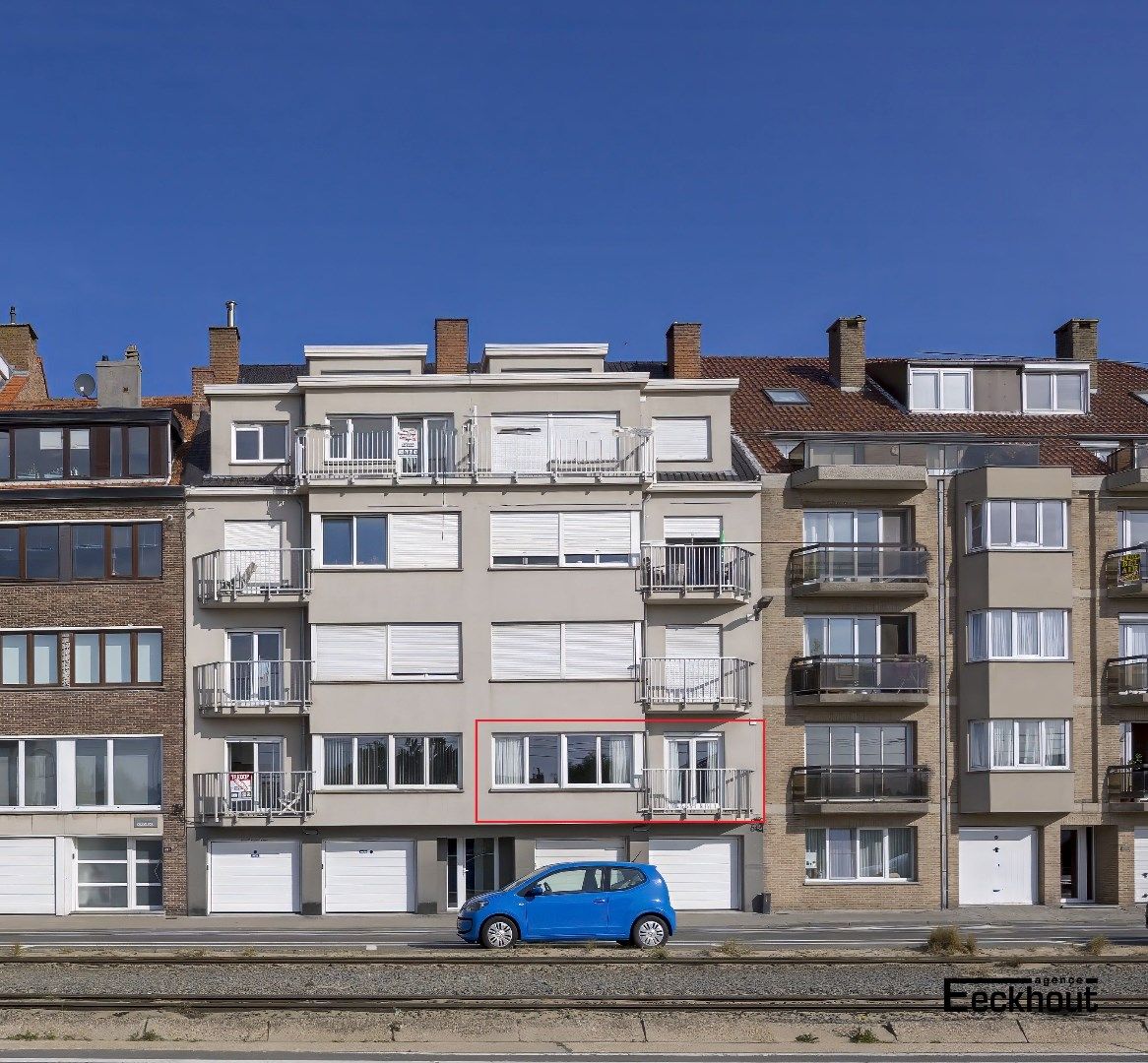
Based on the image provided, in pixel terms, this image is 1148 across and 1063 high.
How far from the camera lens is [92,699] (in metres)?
42.2

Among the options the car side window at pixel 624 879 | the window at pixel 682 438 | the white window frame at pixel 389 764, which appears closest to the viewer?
the car side window at pixel 624 879

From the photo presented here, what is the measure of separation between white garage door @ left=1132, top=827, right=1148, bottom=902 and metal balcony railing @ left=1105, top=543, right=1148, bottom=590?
644cm

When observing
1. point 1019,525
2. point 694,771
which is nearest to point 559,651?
point 694,771

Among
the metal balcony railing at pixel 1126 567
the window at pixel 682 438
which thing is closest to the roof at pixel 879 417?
the window at pixel 682 438

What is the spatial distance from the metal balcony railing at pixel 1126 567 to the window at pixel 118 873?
2538 cm

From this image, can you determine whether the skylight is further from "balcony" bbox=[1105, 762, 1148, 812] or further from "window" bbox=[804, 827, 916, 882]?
"balcony" bbox=[1105, 762, 1148, 812]

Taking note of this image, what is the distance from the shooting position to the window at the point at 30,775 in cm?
4222

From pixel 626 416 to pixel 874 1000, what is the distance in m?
22.1

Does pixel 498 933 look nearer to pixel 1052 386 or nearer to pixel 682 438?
pixel 682 438

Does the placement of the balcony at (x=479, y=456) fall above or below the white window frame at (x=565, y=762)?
above

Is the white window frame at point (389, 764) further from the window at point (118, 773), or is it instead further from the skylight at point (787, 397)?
the skylight at point (787, 397)

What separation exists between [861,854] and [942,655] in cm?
559

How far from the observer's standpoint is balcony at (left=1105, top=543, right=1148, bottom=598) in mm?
43469

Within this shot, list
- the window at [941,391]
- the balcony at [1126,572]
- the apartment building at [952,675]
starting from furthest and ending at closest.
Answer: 1. the window at [941,391]
2. the balcony at [1126,572]
3. the apartment building at [952,675]
